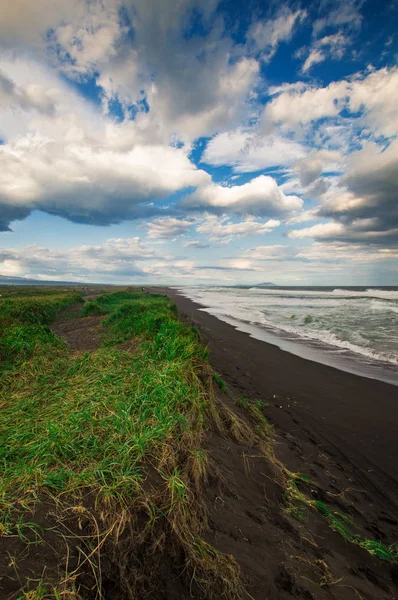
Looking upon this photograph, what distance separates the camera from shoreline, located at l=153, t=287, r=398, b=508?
486 cm

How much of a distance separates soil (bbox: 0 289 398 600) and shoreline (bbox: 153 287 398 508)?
29 mm

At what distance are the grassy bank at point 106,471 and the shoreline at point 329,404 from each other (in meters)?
2.67

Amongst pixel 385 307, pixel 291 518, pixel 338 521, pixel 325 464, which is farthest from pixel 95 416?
pixel 385 307

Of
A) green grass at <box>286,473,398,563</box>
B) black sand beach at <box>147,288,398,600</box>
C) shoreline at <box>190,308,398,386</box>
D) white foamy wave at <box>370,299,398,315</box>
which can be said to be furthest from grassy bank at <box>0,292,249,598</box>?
white foamy wave at <box>370,299,398,315</box>

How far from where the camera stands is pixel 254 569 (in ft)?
7.54

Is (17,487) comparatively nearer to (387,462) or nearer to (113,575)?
(113,575)

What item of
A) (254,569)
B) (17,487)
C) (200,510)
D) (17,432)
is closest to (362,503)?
(254,569)

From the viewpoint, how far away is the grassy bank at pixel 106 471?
1891mm

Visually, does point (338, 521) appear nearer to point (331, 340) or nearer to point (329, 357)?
point (329, 357)

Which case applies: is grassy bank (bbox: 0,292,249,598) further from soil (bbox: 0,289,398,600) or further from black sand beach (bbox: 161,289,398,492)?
black sand beach (bbox: 161,289,398,492)

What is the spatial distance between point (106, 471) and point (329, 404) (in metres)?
6.20

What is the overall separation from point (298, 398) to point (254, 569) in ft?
17.7

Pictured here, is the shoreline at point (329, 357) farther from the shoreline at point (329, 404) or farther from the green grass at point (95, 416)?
the green grass at point (95, 416)

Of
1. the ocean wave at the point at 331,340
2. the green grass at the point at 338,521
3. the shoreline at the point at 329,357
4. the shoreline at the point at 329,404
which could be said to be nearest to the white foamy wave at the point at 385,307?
the ocean wave at the point at 331,340
